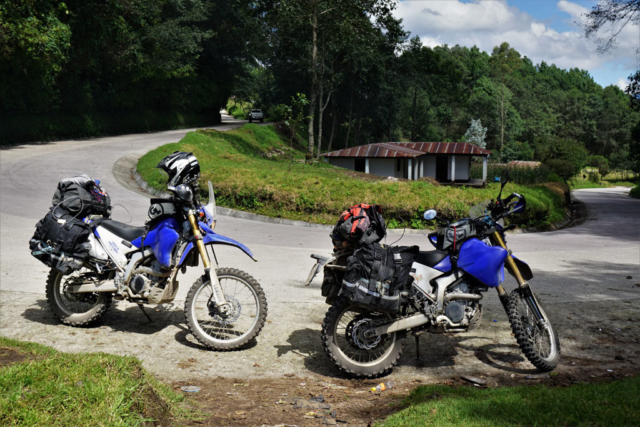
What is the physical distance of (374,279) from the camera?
486 centimetres

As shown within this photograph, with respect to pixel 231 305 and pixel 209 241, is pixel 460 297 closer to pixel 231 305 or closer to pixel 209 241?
pixel 231 305

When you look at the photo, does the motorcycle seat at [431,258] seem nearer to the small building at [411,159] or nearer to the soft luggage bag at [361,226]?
the soft luggage bag at [361,226]

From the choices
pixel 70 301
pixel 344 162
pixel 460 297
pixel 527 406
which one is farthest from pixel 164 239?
pixel 344 162

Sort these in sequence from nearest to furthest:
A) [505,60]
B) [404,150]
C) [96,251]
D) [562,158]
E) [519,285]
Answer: [519,285], [96,251], [404,150], [562,158], [505,60]

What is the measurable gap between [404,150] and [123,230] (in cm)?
4034

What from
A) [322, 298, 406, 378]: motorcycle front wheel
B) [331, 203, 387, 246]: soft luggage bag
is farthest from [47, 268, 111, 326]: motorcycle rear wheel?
[331, 203, 387, 246]: soft luggage bag

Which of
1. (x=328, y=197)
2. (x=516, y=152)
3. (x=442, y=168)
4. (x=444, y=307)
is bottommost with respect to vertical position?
(x=444, y=307)

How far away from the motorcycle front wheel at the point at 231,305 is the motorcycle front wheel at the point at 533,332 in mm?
2359

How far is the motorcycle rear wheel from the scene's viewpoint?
20.2ft

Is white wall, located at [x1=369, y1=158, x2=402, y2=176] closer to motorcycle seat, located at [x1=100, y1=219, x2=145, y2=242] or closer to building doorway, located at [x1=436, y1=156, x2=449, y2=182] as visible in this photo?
building doorway, located at [x1=436, y1=156, x2=449, y2=182]

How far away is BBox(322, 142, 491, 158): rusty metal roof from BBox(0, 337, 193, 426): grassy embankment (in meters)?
39.7

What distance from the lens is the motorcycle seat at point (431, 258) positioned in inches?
205

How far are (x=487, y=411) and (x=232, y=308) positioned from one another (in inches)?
105

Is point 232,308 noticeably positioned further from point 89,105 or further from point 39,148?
point 89,105
